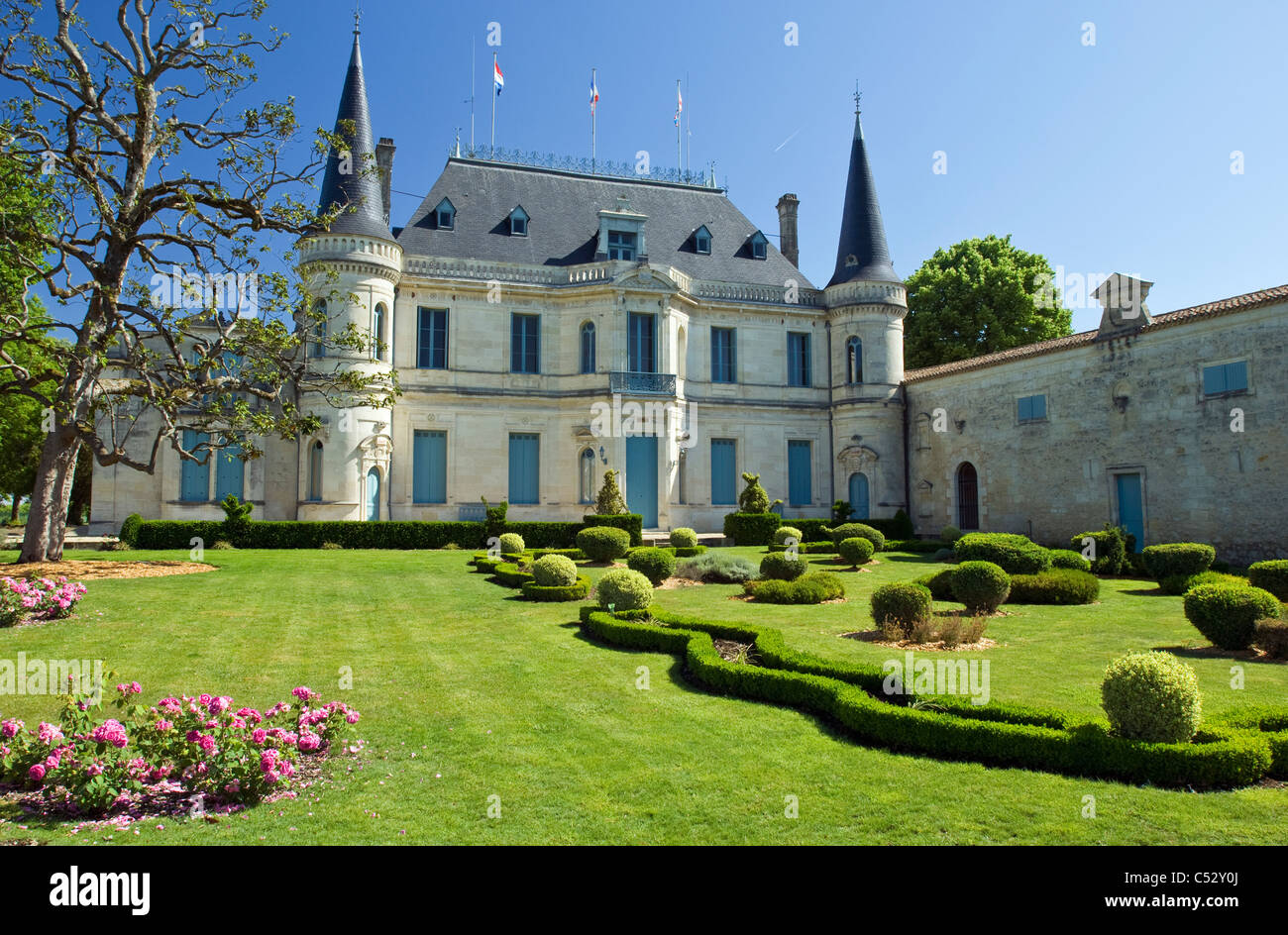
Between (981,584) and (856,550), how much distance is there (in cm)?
793

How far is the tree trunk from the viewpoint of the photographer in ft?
58.8

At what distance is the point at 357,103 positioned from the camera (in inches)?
1212

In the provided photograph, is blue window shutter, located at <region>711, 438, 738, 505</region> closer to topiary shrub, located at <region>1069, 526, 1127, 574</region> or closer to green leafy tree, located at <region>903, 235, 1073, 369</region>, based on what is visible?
green leafy tree, located at <region>903, 235, 1073, 369</region>

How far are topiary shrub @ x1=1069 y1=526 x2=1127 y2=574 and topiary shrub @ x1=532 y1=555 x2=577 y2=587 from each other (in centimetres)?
1498

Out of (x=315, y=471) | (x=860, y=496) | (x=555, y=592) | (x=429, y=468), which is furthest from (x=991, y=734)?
(x=860, y=496)

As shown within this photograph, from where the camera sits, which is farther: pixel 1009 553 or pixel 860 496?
pixel 860 496

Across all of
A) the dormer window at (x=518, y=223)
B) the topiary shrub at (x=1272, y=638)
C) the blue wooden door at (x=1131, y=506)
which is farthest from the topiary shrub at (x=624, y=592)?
the dormer window at (x=518, y=223)

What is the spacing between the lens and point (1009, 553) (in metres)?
18.8

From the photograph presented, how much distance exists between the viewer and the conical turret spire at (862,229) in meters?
36.5

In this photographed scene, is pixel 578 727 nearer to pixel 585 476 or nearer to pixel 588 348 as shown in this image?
pixel 585 476

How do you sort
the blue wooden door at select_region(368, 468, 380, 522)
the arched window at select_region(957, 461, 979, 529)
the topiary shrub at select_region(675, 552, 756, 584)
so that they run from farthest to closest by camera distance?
1. the arched window at select_region(957, 461, 979, 529)
2. the blue wooden door at select_region(368, 468, 380, 522)
3. the topiary shrub at select_region(675, 552, 756, 584)

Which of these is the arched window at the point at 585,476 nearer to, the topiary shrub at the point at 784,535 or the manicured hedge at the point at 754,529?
the manicured hedge at the point at 754,529

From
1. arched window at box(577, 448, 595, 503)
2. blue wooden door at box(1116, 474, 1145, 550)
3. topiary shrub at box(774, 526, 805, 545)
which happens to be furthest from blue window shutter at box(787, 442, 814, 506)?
blue wooden door at box(1116, 474, 1145, 550)
